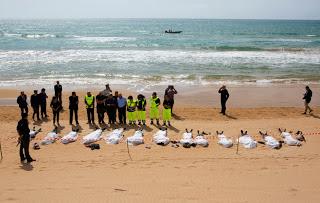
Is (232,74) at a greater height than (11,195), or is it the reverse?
(232,74)

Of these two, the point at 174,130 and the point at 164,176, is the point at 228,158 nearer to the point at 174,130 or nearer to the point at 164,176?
the point at 164,176

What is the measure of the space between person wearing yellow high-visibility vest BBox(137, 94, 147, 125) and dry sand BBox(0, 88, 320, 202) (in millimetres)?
583

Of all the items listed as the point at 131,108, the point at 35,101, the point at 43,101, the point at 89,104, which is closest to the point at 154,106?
the point at 131,108

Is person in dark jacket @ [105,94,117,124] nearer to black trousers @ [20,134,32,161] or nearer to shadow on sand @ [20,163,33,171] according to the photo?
black trousers @ [20,134,32,161]

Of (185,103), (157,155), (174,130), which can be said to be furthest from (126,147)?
(185,103)

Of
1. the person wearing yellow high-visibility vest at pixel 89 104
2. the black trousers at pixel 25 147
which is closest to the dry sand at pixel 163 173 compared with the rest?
the black trousers at pixel 25 147

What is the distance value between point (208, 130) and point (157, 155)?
358 centimetres

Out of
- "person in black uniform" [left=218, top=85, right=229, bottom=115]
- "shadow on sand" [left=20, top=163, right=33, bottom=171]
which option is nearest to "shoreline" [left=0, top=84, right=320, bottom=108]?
"person in black uniform" [left=218, top=85, right=229, bottom=115]

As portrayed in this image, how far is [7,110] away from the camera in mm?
17812

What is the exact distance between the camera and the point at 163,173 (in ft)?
32.6

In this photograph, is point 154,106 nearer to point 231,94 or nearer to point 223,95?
point 223,95

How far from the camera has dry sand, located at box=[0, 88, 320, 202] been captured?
27.9 feet

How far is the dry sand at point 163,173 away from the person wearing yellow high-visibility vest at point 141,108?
1.91 feet

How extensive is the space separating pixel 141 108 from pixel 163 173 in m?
5.34
